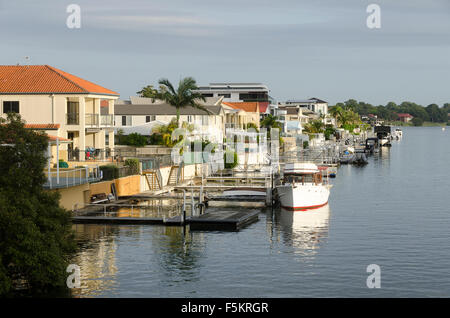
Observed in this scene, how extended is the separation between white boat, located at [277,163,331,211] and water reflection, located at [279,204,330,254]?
642mm

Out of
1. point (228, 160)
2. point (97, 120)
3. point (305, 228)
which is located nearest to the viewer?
point (305, 228)

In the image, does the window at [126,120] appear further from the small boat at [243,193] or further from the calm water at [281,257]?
the calm water at [281,257]

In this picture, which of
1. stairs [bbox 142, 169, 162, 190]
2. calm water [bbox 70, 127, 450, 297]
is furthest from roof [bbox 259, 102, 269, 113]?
calm water [bbox 70, 127, 450, 297]

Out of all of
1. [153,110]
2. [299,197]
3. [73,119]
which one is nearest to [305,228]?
[299,197]

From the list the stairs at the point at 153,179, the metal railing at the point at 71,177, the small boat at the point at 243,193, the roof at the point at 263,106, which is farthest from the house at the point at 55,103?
the roof at the point at 263,106

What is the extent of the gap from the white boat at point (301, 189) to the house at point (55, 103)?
18.0 metres

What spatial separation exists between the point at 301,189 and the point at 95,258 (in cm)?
2662

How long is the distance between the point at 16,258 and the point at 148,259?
1224 cm

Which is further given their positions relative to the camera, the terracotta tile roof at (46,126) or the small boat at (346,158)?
the small boat at (346,158)

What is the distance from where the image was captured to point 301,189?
61500 mm

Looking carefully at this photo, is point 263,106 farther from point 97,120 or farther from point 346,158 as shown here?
point 97,120

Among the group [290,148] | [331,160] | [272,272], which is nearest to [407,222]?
[272,272]

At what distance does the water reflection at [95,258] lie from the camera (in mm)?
33031
